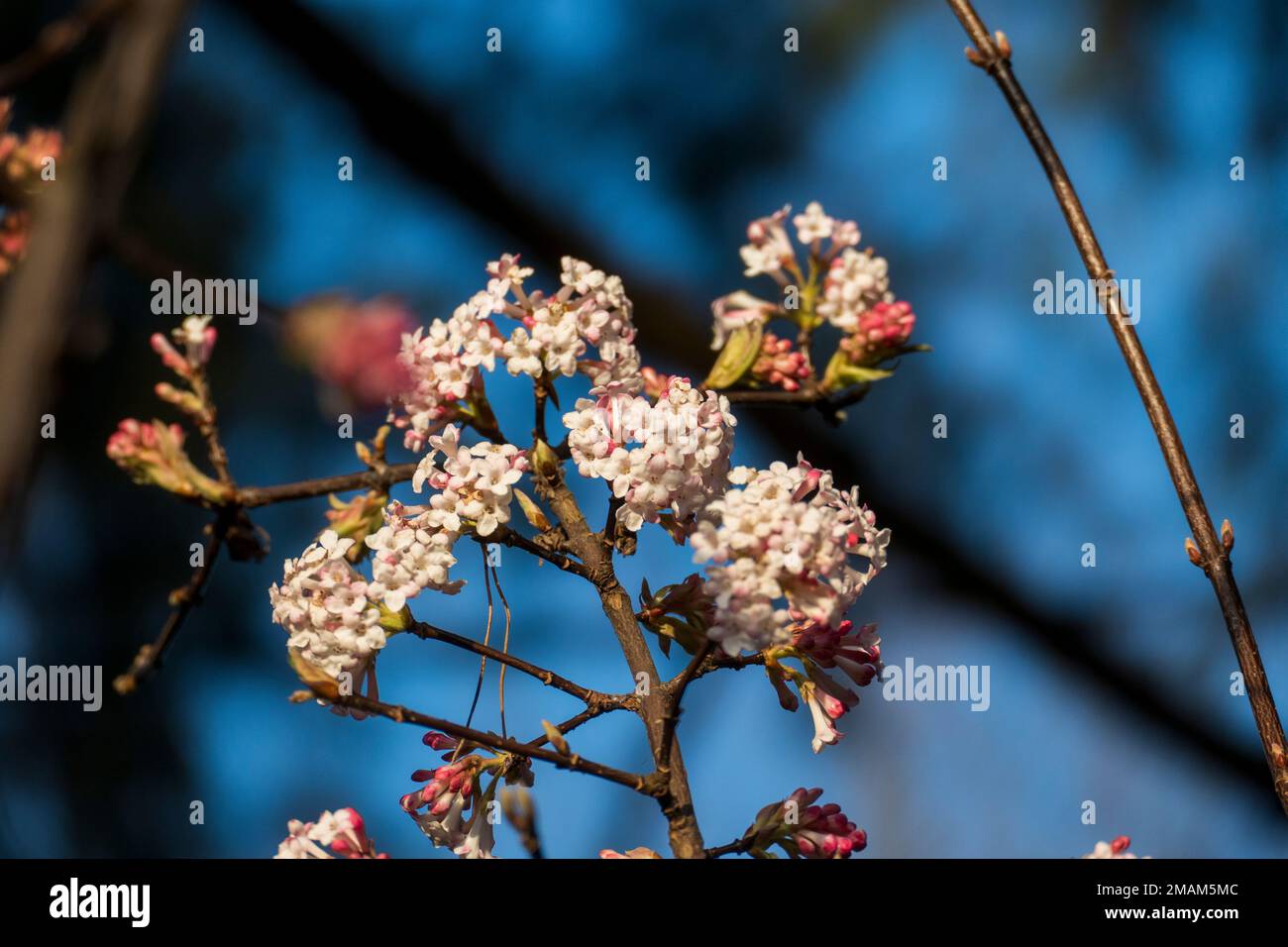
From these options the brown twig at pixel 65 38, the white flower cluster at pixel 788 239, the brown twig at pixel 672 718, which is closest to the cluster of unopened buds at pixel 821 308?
the white flower cluster at pixel 788 239

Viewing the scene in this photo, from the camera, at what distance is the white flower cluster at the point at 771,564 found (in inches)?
24.8

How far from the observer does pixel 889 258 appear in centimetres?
311

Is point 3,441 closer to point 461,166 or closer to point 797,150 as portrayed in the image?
point 461,166

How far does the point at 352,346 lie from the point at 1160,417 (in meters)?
0.60

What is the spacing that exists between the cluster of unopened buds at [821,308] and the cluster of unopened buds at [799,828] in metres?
0.41

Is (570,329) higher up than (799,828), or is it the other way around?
(570,329)

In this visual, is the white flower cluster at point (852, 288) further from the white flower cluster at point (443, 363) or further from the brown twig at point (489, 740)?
the brown twig at point (489, 740)

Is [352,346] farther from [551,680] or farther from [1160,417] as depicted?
[1160,417]

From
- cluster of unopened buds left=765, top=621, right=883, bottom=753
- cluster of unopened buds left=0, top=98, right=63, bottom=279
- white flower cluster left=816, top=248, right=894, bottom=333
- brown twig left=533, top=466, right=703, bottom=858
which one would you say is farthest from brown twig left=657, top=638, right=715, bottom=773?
cluster of unopened buds left=0, top=98, right=63, bottom=279

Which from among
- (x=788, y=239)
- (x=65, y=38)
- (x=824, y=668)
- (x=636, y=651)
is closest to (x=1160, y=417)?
(x=824, y=668)

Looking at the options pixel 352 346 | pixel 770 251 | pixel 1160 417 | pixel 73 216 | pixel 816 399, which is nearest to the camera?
pixel 73 216

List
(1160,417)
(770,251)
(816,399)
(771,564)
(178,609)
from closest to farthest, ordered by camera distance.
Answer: (771,564) < (178,609) < (1160,417) < (816,399) < (770,251)

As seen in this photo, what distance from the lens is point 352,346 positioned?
3.09 ft
